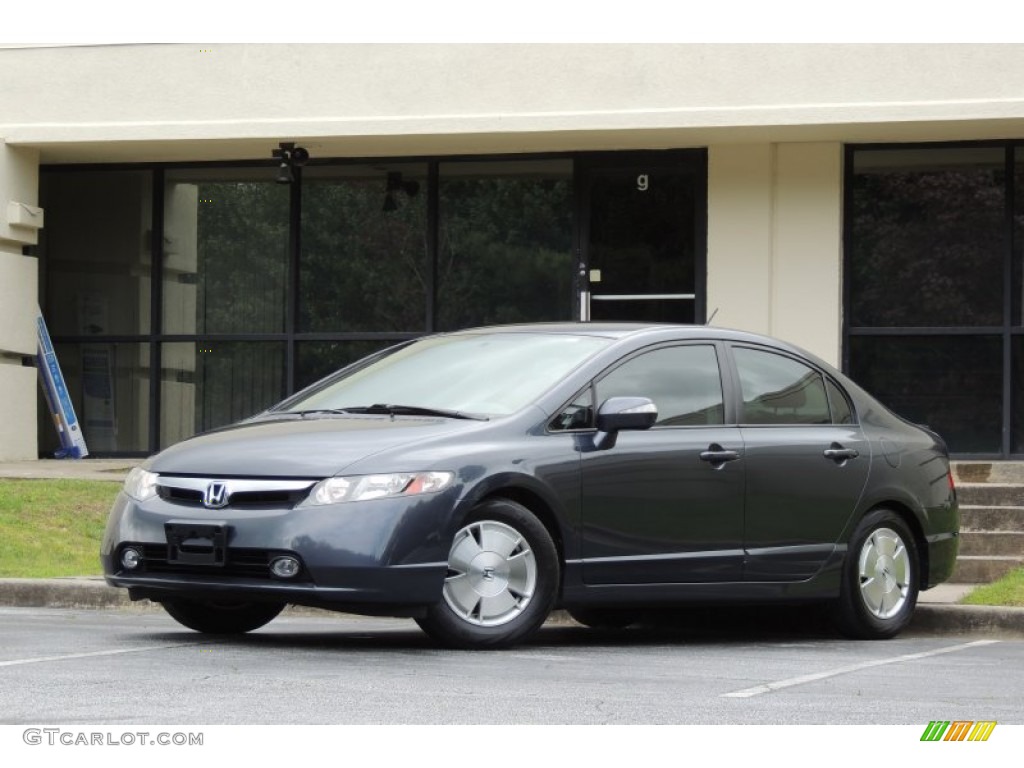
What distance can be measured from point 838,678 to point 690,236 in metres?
11.3

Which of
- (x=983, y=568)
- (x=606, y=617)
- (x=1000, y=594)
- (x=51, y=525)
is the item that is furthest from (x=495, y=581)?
(x=51, y=525)

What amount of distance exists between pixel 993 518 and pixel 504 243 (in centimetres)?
712

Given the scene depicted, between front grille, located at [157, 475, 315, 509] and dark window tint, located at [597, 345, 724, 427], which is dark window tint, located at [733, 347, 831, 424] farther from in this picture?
front grille, located at [157, 475, 315, 509]

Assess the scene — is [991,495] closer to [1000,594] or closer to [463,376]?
[1000,594]

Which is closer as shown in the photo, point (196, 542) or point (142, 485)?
point (196, 542)

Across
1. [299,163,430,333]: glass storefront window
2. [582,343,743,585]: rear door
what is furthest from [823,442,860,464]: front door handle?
[299,163,430,333]: glass storefront window

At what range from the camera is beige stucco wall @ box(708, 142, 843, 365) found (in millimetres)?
18578

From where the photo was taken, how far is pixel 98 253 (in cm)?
2070

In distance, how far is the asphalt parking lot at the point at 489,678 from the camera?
653 cm

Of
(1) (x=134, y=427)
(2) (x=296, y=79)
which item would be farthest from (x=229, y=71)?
(1) (x=134, y=427)

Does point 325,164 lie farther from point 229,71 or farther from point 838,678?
point 838,678

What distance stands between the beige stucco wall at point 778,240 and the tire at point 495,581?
1024 centimetres

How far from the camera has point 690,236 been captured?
62.8 ft

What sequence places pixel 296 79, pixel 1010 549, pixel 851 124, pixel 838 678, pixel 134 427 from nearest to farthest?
1. pixel 838 678
2. pixel 1010 549
3. pixel 851 124
4. pixel 296 79
5. pixel 134 427
